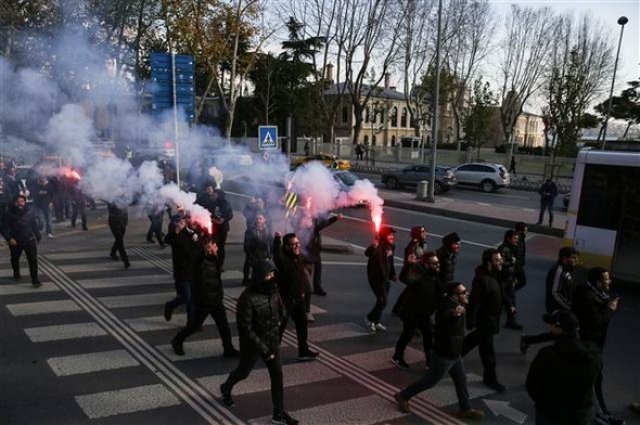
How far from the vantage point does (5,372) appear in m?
6.38

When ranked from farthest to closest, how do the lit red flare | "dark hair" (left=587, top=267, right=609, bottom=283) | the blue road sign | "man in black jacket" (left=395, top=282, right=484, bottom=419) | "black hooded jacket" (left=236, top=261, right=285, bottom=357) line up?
the lit red flare, the blue road sign, "dark hair" (left=587, top=267, right=609, bottom=283), "man in black jacket" (left=395, top=282, right=484, bottom=419), "black hooded jacket" (left=236, top=261, right=285, bottom=357)

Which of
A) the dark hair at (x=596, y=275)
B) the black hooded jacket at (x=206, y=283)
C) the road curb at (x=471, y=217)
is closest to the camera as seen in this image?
the dark hair at (x=596, y=275)

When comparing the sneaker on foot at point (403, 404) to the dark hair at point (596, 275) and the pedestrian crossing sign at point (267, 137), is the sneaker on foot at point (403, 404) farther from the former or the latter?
the pedestrian crossing sign at point (267, 137)

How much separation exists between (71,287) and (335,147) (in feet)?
139

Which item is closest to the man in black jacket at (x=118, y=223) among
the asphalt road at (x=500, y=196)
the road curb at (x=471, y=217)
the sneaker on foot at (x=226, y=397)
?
the sneaker on foot at (x=226, y=397)

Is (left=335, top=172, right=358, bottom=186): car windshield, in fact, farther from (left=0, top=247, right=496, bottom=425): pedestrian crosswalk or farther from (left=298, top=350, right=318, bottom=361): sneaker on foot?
(left=298, top=350, right=318, bottom=361): sneaker on foot

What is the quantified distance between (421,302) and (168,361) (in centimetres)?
324

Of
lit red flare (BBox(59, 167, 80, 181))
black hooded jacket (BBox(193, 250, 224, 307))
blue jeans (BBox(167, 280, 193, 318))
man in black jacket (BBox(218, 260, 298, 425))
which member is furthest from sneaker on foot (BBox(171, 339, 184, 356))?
lit red flare (BBox(59, 167, 80, 181))

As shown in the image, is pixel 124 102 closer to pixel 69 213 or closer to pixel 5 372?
pixel 69 213

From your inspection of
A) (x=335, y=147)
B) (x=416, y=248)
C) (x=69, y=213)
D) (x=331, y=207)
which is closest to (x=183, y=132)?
(x=69, y=213)

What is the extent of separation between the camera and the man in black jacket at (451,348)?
5.46 m

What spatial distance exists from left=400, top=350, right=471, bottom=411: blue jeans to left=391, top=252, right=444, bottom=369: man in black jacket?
994 millimetres

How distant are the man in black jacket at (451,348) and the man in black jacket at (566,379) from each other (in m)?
1.15

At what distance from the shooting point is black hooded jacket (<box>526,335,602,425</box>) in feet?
13.5
